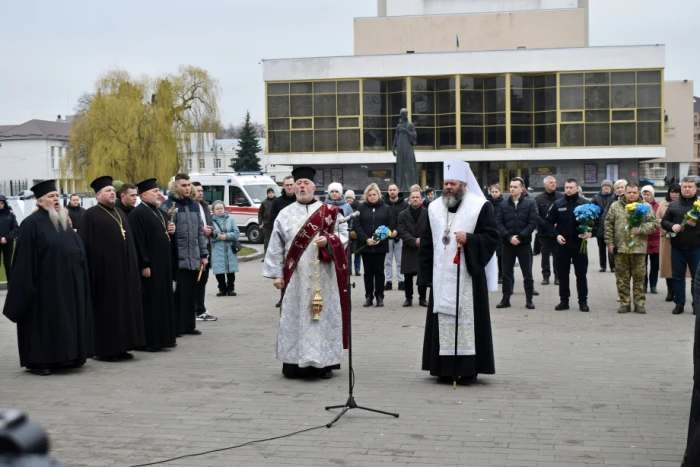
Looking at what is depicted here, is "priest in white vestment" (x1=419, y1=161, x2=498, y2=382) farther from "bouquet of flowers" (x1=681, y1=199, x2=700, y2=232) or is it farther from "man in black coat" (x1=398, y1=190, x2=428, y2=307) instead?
"man in black coat" (x1=398, y1=190, x2=428, y2=307)

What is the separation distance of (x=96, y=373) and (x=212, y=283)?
34.4ft

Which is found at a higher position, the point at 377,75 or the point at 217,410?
the point at 377,75

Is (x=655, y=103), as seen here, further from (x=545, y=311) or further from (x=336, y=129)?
(x=545, y=311)

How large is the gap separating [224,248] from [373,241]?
3.25 m

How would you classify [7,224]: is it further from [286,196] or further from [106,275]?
[106,275]

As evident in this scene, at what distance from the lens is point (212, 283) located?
20.0 meters

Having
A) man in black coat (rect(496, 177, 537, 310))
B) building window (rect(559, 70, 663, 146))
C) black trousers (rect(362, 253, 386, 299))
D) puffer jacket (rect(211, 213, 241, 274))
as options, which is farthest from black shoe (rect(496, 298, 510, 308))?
building window (rect(559, 70, 663, 146))

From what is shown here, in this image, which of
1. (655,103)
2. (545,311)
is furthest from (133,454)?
(655,103)

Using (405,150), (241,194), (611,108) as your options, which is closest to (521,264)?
(405,150)

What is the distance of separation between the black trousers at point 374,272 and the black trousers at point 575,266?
9.35 feet

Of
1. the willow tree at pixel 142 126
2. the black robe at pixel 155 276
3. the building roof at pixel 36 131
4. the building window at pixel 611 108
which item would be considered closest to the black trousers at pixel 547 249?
the black robe at pixel 155 276

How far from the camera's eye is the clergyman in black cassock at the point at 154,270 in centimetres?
1082

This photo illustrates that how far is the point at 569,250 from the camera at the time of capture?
14.3 meters

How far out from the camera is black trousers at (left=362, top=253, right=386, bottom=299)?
15039 millimetres
